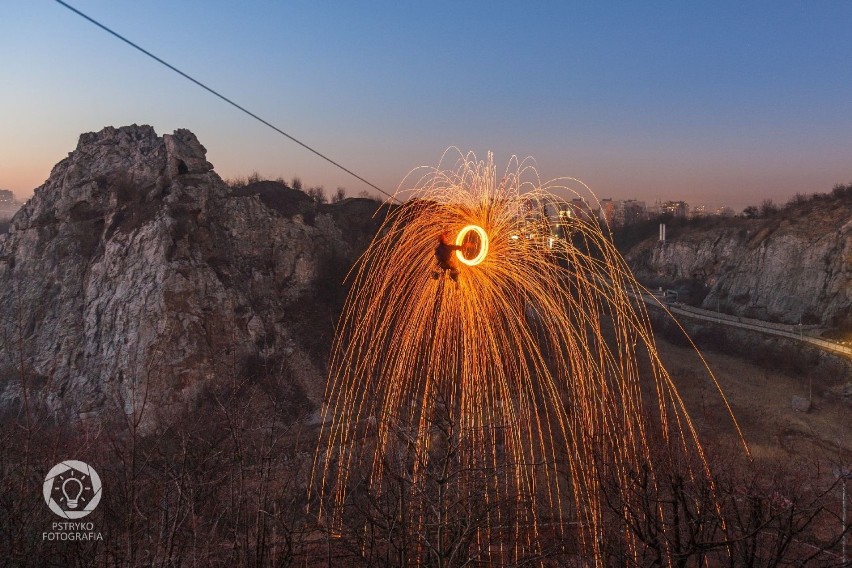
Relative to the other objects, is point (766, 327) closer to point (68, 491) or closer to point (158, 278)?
point (158, 278)

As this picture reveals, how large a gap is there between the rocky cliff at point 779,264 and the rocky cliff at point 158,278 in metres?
24.8

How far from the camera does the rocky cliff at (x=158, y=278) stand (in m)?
18.8

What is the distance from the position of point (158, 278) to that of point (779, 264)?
34362 millimetres

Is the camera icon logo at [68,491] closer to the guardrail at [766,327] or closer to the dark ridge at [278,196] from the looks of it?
the guardrail at [766,327]

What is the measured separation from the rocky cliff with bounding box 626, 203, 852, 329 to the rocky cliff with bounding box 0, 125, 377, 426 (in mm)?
24768

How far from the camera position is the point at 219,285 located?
21453 millimetres

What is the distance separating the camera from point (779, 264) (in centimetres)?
2995

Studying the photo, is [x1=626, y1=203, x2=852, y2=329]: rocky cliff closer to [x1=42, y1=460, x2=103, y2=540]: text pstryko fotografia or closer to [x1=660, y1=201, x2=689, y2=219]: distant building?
[x1=660, y1=201, x2=689, y2=219]: distant building

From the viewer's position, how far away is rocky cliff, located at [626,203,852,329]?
87.2ft

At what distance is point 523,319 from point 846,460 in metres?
15.9

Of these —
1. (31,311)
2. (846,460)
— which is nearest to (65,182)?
(31,311)

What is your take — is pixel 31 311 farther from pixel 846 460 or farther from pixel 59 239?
pixel 846 460

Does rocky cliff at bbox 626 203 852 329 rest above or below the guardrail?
above

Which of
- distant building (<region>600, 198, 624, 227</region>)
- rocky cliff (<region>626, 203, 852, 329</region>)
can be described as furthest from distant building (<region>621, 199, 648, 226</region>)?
rocky cliff (<region>626, 203, 852, 329</region>)
